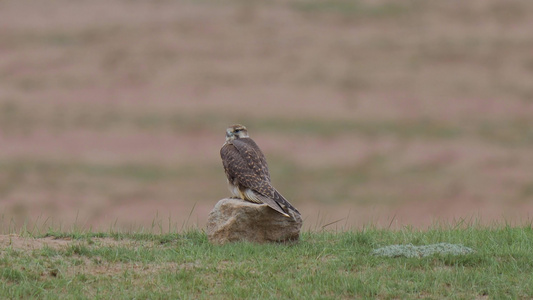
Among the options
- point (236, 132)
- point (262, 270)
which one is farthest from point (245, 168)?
point (262, 270)

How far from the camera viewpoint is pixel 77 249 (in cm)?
1013

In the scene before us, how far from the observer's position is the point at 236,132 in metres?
11.7

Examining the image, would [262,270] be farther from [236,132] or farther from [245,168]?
[236,132]

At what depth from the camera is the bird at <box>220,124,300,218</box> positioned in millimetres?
10695

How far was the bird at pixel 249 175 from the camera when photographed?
10695mm

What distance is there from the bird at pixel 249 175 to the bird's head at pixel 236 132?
2.7 inches

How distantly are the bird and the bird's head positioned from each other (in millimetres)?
70

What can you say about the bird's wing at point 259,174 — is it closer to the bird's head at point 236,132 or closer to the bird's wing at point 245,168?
the bird's wing at point 245,168

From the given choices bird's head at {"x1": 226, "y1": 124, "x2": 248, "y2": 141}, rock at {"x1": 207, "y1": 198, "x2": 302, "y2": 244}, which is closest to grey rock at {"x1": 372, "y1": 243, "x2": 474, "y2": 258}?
rock at {"x1": 207, "y1": 198, "x2": 302, "y2": 244}

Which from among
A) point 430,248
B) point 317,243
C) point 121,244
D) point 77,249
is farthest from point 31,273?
Answer: point 430,248

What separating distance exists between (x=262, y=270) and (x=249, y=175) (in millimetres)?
1791

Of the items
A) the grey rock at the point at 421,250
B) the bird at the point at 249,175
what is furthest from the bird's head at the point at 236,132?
the grey rock at the point at 421,250

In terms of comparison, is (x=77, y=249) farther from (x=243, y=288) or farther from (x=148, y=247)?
(x=243, y=288)

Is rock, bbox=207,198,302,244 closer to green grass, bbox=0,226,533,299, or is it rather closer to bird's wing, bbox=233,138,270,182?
green grass, bbox=0,226,533,299
